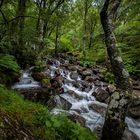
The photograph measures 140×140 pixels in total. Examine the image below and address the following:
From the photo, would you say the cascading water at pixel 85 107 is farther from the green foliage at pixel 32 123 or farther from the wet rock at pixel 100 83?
the green foliage at pixel 32 123

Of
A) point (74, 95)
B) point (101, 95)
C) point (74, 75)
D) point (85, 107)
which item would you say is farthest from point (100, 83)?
point (85, 107)

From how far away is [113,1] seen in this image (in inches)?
264

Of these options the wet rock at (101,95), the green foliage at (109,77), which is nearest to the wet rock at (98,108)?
the wet rock at (101,95)

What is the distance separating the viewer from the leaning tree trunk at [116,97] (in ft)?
19.3

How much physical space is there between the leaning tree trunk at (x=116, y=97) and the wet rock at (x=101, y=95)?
4660mm

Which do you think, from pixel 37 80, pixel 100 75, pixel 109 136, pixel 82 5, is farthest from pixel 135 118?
pixel 82 5

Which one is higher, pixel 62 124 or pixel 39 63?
pixel 39 63

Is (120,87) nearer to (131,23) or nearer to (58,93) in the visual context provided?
(58,93)

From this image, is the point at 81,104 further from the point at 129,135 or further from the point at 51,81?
the point at 129,135

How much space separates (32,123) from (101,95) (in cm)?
703

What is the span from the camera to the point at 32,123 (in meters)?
4.21

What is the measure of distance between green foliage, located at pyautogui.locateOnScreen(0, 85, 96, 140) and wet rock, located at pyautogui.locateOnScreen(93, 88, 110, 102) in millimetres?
5813

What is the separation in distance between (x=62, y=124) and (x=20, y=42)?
871 cm

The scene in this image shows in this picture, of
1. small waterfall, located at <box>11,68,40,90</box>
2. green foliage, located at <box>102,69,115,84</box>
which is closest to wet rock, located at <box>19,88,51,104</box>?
small waterfall, located at <box>11,68,40,90</box>
